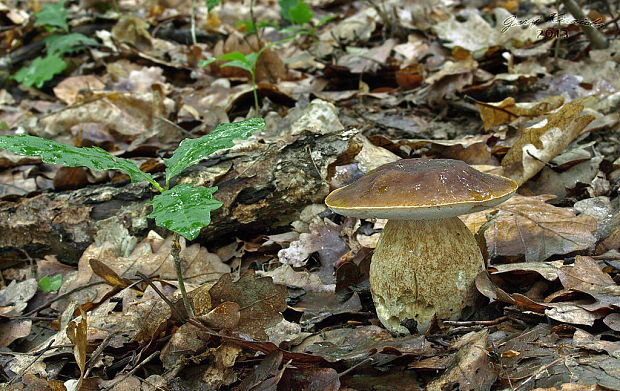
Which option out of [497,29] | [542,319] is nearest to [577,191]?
[542,319]

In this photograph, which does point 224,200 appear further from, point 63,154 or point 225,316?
point 63,154

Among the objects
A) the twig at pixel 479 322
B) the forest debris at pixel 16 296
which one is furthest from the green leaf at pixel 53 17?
the twig at pixel 479 322

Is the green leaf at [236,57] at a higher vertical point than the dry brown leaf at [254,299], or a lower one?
higher

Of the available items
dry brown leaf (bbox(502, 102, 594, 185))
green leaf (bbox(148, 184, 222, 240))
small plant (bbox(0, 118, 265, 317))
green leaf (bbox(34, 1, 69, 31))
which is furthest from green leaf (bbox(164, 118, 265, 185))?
green leaf (bbox(34, 1, 69, 31))

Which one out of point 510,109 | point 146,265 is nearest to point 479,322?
point 146,265

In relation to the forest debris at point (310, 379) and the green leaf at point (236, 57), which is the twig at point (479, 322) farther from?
the green leaf at point (236, 57)

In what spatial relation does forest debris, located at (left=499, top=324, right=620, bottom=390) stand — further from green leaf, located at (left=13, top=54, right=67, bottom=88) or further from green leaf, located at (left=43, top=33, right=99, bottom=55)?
green leaf, located at (left=43, top=33, right=99, bottom=55)

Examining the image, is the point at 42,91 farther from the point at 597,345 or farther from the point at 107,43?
the point at 597,345
